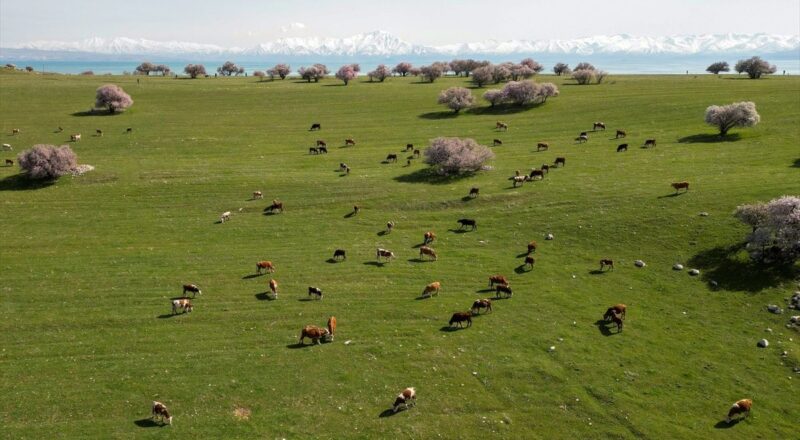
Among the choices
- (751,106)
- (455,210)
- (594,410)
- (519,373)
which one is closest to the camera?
(594,410)

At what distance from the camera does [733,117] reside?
6725cm

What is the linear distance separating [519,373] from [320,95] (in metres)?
102

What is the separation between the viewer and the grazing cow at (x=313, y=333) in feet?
88.3

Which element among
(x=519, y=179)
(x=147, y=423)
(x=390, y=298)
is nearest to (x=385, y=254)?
(x=390, y=298)

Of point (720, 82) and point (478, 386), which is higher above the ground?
point (720, 82)

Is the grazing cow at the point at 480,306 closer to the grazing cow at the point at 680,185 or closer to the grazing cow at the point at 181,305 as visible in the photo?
the grazing cow at the point at 181,305

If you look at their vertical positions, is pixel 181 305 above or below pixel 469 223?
below

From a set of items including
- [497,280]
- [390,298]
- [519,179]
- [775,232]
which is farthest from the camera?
[519,179]

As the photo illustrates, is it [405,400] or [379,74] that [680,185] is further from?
[379,74]

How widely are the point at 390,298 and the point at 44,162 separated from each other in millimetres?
45323

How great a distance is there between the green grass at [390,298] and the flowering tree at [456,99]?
26179 mm

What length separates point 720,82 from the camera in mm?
115125


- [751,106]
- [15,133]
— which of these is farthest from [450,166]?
[15,133]

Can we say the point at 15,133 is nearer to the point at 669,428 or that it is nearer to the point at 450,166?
the point at 450,166
